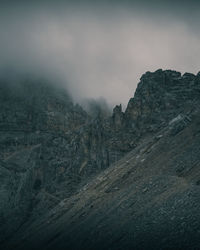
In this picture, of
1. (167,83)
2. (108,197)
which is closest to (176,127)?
(108,197)

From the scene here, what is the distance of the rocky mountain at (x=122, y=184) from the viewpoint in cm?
5069

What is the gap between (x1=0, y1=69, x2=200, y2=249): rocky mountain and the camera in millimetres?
50688

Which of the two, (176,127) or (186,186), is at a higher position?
(176,127)

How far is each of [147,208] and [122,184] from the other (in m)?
37.5

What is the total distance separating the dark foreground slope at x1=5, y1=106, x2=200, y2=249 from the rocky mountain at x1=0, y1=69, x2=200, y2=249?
21 centimetres

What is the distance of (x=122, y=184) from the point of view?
312 ft

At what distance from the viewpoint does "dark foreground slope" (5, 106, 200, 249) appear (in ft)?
145

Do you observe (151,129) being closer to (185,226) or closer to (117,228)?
(117,228)

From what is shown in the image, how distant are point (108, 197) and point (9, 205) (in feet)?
269

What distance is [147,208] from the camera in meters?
57.8

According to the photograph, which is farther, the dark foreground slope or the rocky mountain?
the rocky mountain

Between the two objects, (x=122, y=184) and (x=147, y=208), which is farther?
(x=122, y=184)

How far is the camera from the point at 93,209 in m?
87.8

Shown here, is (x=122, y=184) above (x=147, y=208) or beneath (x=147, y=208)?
above
